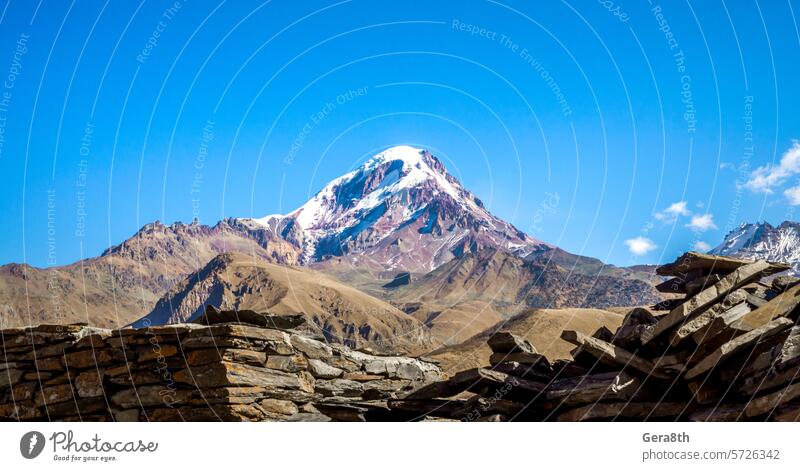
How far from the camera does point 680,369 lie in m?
14.7

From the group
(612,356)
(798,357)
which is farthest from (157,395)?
(798,357)

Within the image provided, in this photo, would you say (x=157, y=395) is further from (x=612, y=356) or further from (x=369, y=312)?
(x=369, y=312)

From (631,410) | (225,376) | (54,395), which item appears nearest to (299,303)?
(54,395)

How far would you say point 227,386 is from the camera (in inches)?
642

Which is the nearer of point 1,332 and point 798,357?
point 798,357

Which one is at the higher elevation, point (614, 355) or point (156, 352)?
point (156, 352)

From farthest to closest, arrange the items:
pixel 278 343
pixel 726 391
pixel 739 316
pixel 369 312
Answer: pixel 369 312, pixel 278 343, pixel 739 316, pixel 726 391

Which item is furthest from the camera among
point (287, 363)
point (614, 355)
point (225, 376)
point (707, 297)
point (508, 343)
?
point (508, 343)

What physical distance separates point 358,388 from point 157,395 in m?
4.71
